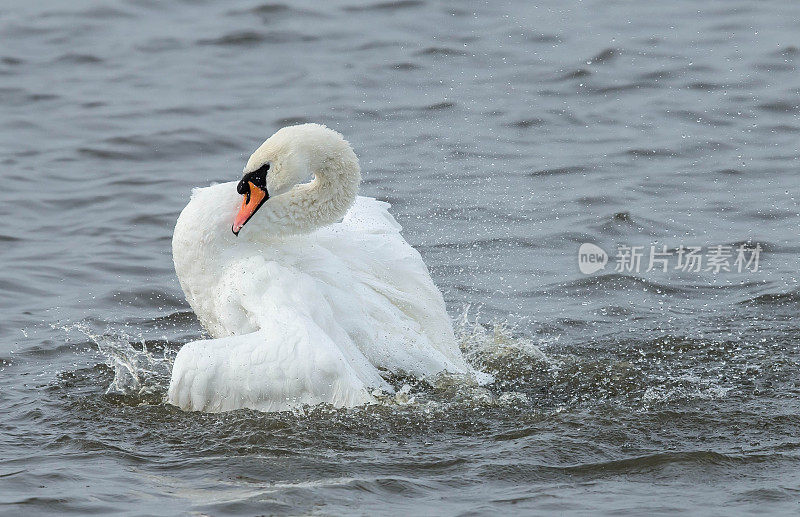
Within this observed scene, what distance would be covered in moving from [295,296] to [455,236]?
4.55 m

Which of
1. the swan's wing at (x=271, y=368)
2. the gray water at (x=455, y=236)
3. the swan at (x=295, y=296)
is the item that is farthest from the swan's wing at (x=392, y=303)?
the swan's wing at (x=271, y=368)

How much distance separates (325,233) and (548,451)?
2.08 m

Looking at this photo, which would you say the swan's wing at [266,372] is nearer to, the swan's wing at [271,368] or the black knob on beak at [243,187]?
the swan's wing at [271,368]

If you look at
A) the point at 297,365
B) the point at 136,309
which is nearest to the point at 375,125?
the point at 136,309

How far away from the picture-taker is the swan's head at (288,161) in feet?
25.5

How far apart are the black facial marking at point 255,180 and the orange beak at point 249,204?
0.6 inches

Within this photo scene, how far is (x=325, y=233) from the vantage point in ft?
27.0

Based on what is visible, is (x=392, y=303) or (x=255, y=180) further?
(x=392, y=303)

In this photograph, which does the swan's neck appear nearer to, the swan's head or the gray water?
the swan's head

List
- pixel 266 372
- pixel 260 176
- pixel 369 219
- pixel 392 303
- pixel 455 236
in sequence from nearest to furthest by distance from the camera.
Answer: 1. pixel 266 372
2. pixel 260 176
3. pixel 392 303
4. pixel 369 219
5. pixel 455 236

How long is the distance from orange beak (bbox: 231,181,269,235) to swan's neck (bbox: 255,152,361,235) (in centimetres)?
5

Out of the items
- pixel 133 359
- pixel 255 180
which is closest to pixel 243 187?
pixel 255 180

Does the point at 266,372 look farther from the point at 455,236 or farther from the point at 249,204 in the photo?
the point at 455,236

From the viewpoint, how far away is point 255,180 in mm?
7770
